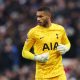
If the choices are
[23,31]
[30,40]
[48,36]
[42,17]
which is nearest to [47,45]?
[48,36]

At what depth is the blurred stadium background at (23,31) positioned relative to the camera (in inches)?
658

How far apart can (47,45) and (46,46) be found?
27 mm

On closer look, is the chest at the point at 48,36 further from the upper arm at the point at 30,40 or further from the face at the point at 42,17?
the face at the point at 42,17

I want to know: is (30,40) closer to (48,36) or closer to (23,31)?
(48,36)

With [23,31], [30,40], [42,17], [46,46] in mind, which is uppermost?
[42,17]

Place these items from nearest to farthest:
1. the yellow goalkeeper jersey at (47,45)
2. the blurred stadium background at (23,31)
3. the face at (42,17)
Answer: the face at (42,17) → the yellow goalkeeper jersey at (47,45) → the blurred stadium background at (23,31)

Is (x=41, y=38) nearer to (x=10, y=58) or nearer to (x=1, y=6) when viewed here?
(x=10, y=58)

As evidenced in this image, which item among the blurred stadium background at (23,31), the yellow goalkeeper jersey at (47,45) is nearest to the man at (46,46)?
the yellow goalkeeper jersey at (47,45)

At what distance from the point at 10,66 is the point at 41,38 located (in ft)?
23.1

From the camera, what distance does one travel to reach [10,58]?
1745 cm

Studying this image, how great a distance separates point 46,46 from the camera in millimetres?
10555

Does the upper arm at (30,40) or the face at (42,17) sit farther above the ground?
the face at (42,17)

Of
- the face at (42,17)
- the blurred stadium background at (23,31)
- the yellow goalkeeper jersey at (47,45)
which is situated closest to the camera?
the face at (42,17)

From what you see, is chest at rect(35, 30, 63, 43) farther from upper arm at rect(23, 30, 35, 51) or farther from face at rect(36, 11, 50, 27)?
face at rect(36, 11, 50, 27)
